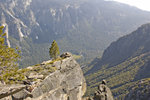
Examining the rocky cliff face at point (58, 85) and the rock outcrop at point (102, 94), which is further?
the rock outcrop at point (102, 94)

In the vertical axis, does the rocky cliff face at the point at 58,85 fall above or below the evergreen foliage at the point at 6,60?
below

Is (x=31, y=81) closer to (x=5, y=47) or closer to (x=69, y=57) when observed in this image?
(x=5, y=47)

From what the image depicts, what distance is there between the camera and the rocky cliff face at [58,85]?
43.7m

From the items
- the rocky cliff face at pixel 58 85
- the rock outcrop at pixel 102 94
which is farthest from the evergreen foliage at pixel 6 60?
the rock outcrop at pixel 102 94

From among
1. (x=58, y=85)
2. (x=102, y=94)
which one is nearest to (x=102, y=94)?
(x=102, y=94)

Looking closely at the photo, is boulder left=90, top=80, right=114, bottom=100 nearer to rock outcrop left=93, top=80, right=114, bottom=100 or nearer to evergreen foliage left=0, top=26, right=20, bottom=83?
rock outcrop left=93, top=80, right=114, bottom=100

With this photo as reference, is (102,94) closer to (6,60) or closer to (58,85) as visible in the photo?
(58,85)

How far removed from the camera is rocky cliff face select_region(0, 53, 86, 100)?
43.7 m

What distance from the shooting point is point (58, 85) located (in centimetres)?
5256

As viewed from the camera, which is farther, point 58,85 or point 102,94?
point 102,94

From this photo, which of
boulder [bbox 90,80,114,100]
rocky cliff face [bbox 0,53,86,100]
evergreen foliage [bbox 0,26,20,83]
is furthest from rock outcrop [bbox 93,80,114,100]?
evergreen foliage [bbox 0,26,20,83]

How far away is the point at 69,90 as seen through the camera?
5750 centimetres

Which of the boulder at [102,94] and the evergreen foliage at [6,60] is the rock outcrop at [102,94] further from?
the evergreen foliage at [6,60]

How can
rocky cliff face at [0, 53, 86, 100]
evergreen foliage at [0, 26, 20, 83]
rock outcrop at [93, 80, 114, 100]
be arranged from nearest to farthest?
evergreen foliage at [0, 26, 20, 83]
rocky cliff face at [0, 53, 86, 100]
rock outcrop at [93, 80, 114, 100]
